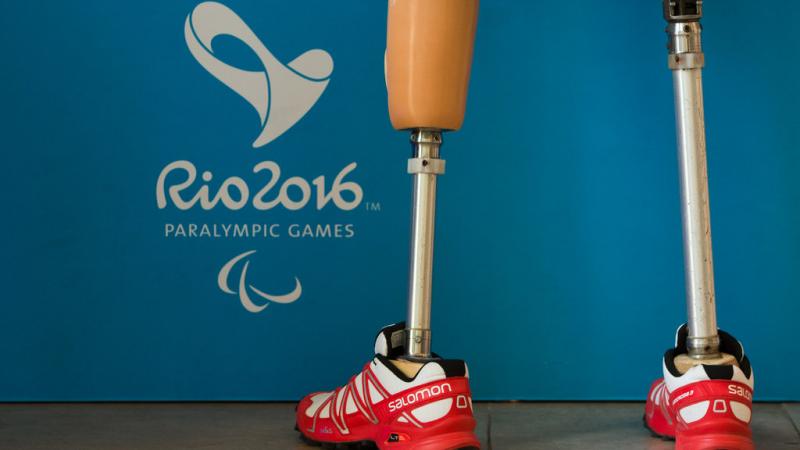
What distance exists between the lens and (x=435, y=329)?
1.51 meters

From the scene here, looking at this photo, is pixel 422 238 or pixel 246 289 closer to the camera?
pixel 422 238

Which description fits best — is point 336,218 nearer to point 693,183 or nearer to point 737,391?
point 693,183

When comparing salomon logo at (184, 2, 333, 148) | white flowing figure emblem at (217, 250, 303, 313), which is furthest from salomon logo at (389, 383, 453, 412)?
salomon logo at (184, 2, 333, 148)

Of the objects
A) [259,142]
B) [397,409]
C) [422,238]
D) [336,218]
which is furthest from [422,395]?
[259,142]

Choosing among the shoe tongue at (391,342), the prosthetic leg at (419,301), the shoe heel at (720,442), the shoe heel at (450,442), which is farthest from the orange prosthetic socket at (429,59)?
the shoe heel at (720,442)

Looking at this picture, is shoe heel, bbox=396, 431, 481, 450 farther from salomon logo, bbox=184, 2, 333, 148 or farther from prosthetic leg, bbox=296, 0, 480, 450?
salomon logo, bbox=184, 2, 333, 148

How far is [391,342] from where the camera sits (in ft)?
4.06

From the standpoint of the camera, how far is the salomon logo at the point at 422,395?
114cm

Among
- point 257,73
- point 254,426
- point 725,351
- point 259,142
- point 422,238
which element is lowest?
point 254,426

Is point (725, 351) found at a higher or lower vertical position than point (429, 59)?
lower

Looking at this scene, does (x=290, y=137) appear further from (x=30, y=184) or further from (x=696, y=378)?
(x=696, y=378)

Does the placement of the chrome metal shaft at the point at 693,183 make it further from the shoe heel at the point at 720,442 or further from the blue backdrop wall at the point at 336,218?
the blue backdrop wall at the point at 336,218

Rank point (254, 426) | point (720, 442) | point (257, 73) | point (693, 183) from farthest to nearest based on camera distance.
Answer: point (257, 73) → point (254, 426) → point (693, 183) → point (720, 442)

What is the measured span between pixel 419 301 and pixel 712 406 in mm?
364
